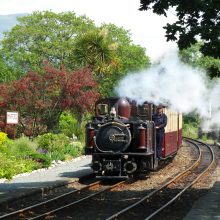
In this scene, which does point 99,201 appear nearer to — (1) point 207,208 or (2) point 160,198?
(2) point 160,198

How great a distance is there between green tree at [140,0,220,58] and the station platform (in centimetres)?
530

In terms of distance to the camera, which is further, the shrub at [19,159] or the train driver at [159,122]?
the train driver at [159,122]

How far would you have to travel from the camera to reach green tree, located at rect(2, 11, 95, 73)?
186 feet

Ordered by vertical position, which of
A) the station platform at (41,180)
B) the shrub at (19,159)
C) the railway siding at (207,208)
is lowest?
the railway siding at (207,208)

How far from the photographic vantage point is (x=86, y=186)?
15531 mm

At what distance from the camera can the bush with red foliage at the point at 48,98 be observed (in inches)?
1200

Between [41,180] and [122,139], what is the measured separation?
108 inches

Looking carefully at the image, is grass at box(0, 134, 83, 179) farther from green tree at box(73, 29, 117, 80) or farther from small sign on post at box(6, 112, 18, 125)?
green tree at box(73, 29, 117, 80)

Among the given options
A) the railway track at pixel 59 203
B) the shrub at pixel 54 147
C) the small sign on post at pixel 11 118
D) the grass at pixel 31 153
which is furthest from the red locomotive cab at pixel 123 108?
the shrub at pixel 54 147

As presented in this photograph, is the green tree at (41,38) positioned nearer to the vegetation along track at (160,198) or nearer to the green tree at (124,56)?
the green tree at (124,56)

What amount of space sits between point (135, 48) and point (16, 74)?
1333 cm

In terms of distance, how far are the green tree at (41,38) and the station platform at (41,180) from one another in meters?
35.4

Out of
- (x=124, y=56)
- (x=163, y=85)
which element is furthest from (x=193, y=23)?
(x=124, y=56)

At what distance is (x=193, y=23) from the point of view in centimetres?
1215
